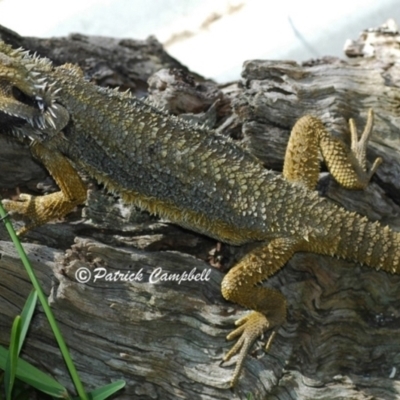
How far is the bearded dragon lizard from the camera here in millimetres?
2977

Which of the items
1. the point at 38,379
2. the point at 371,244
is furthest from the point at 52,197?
the point at 371,244

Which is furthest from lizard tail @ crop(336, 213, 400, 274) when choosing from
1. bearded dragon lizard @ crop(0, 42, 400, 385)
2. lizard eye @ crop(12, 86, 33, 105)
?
lizard eye @ crop(12, 86, 33, 105)

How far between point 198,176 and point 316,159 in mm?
588

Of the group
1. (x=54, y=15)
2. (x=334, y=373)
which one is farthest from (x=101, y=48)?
(x=334, y=373)

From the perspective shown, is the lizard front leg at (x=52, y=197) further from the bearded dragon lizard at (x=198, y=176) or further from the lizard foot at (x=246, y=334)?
the lizard foot at (x=246, y=334)

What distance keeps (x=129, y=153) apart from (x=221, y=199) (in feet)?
1.56

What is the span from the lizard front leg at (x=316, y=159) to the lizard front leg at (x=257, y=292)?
0.36 meters

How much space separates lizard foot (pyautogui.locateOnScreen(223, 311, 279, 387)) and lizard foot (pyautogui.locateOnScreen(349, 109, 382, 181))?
89cm

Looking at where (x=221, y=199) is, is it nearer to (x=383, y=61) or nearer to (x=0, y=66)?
(x=0, y=66)

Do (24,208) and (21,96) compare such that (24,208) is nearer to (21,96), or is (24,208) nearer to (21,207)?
(21,207)

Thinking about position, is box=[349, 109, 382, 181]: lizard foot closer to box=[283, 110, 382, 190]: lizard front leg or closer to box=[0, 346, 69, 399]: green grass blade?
box=[283, 110, 382, 190]: lizard front leg

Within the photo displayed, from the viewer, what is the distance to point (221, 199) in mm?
3059

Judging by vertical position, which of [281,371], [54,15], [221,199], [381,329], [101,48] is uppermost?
[54,15]
